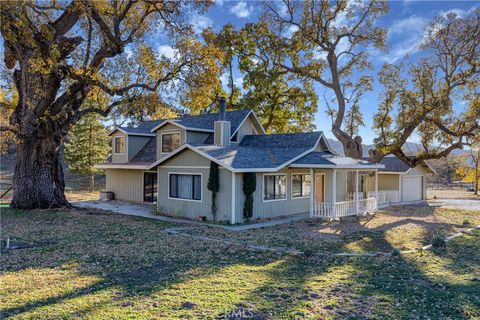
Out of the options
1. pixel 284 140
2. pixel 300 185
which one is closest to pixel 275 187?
pixel 300 185

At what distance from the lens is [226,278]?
766 centimetres

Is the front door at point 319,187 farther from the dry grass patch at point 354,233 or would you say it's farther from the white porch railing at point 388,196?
the white porch railing at point 388,196

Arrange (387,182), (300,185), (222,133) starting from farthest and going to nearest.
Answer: (387,182) < (222,133) < (300,185)

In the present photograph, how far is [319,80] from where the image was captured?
91.5ft

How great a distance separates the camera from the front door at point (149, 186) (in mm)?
23375

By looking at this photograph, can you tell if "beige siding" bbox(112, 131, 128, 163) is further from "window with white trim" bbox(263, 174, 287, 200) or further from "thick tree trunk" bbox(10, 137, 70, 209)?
"window with white trim" bbox(263, 174, 287, 200)

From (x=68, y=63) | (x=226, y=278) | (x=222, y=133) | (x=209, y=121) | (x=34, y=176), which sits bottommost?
(x=226, y=278)

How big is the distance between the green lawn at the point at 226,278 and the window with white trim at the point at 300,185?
5.83 meters

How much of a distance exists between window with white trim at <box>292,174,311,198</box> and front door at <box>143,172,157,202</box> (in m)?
9.33

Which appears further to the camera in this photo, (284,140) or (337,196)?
(284,140)

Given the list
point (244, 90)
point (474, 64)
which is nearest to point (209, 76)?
point (244, 90)

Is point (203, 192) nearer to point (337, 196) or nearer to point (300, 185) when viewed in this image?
point (300, 185)

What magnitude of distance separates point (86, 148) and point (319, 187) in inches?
846

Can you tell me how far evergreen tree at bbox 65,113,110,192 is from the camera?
105 ft
